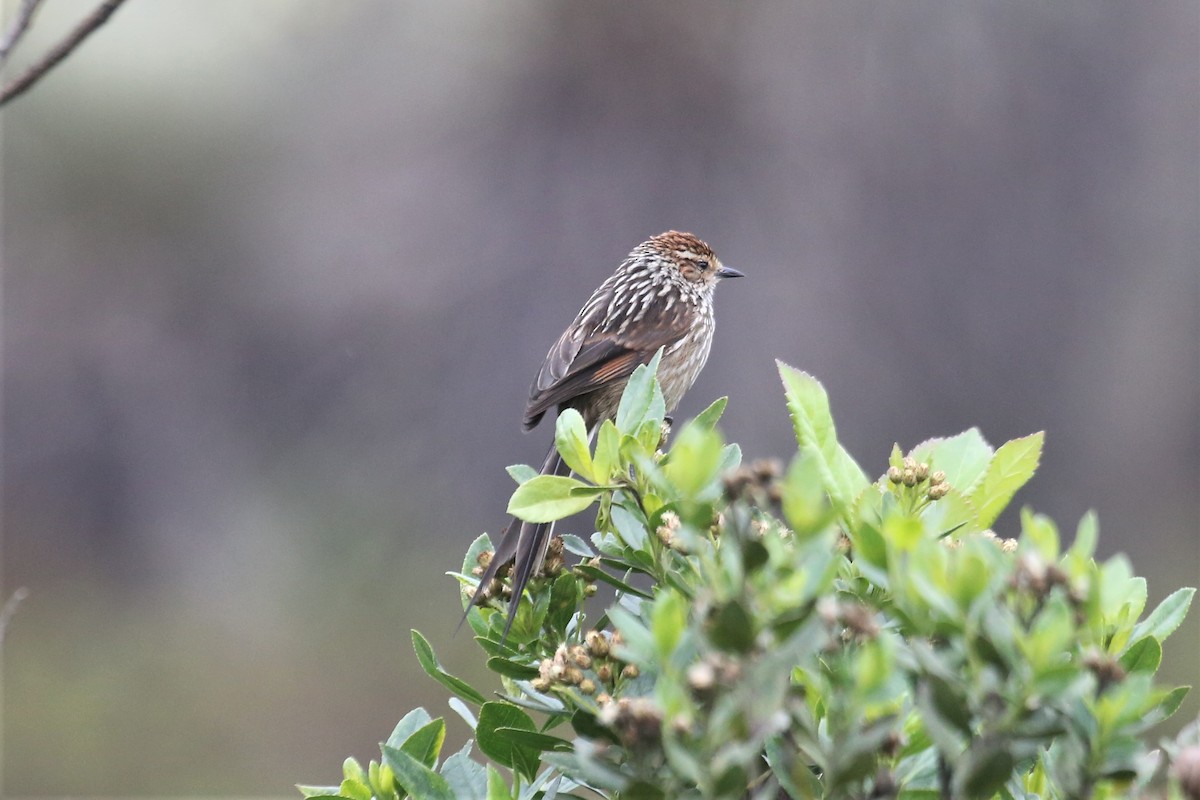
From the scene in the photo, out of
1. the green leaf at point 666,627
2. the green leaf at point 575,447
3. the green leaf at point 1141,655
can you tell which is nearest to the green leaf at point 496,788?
the green leaf at point 575,447

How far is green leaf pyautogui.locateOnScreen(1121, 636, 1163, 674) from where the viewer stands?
2012mm

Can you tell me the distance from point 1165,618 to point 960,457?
0.44 metres

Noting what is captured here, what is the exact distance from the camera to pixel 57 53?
2617 mm

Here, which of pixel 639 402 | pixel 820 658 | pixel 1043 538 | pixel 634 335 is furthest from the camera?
pixel 634 335

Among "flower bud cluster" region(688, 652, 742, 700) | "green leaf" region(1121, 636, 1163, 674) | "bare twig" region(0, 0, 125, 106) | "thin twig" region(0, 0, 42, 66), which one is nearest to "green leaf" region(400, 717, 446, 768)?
"flower bud cluster" region(688, 652, 742, 700)

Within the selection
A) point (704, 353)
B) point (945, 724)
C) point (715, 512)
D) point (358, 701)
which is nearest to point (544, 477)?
point (715, 512)

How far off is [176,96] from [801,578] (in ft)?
33.9

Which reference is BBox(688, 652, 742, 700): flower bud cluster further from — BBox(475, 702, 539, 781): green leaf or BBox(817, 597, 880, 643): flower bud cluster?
BBox(475, 702, 539, 781): green leaf

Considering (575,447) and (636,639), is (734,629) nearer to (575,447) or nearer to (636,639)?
(636,639)

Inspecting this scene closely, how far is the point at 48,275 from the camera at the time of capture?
1075 cm

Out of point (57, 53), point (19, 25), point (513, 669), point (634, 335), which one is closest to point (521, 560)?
point (513, 669)

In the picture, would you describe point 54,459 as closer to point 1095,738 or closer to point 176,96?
point 176,96

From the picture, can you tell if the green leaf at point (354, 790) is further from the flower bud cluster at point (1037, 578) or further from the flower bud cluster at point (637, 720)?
the flower bud cluster at point (1037, 578)

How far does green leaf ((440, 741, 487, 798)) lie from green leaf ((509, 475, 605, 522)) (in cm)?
45
